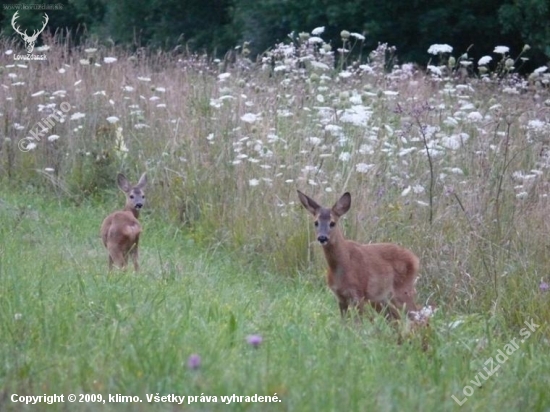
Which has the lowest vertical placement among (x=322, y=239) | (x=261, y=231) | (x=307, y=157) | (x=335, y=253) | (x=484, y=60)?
(x=261, y=231)

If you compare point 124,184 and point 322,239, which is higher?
point 322,239

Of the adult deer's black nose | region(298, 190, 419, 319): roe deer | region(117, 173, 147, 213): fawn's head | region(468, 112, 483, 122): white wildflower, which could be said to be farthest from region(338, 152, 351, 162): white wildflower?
the adult deer's black nose

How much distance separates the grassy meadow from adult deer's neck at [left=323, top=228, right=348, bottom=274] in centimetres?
30

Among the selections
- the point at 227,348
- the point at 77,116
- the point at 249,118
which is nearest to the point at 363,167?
the point at 249,118

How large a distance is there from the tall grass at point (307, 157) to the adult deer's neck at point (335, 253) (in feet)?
3.41

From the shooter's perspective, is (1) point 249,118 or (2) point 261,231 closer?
(2) point 261,231

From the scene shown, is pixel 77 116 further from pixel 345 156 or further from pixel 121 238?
pixel 121 238

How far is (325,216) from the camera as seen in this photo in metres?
7.99

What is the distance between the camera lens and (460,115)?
11.3 metres

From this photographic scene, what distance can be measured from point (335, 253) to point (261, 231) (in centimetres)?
224

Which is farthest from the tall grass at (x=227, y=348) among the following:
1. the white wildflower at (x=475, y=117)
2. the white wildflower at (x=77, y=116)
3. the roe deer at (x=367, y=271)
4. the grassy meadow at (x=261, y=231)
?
the white wildflower at (x=77, y=116)

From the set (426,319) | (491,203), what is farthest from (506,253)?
(426,319)

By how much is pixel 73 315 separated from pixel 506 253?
3737 millimetres

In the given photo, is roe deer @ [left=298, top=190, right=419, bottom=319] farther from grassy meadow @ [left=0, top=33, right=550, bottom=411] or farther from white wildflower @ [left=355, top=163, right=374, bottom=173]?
white wildflower @ [left=355, top=163, right=374, bottom=173]
